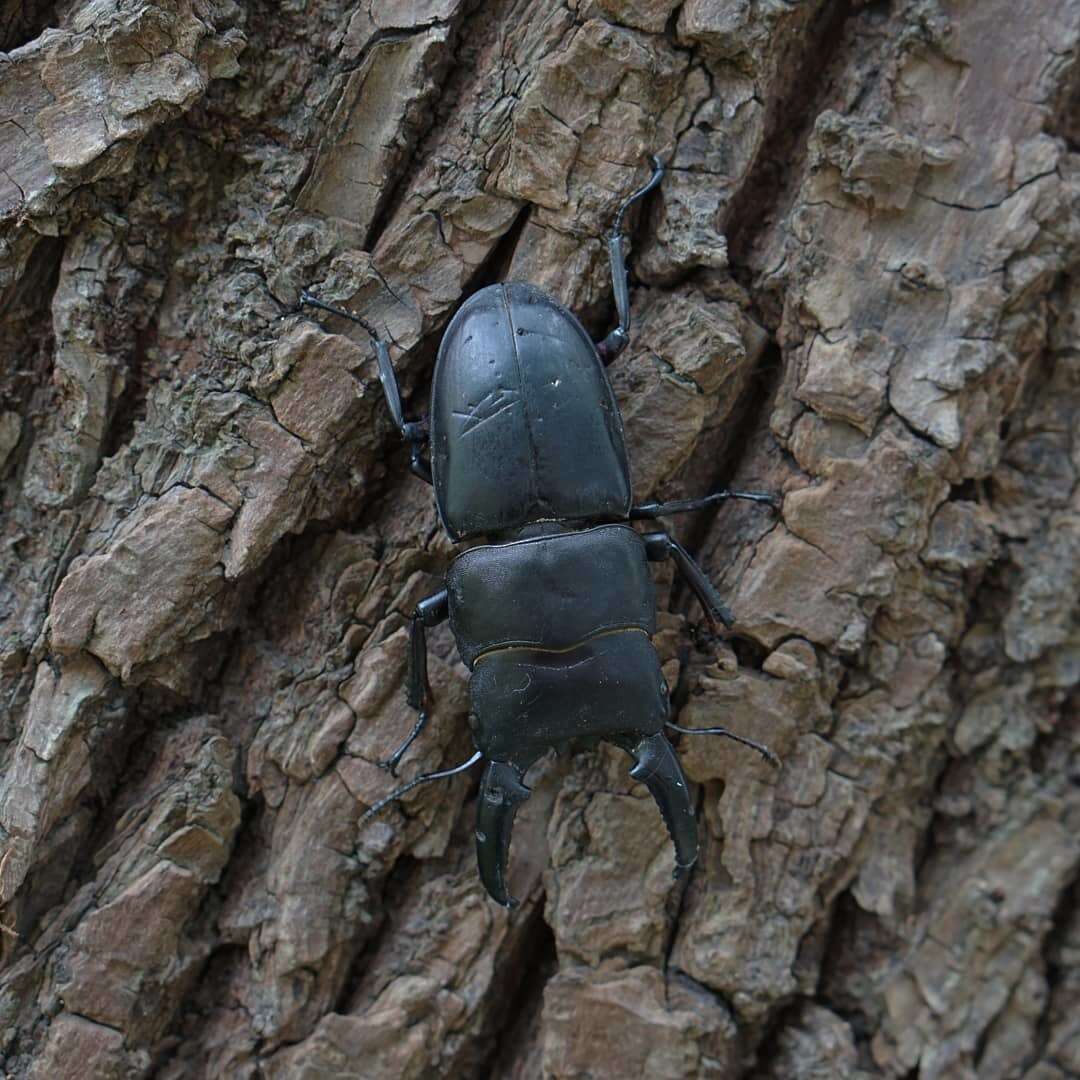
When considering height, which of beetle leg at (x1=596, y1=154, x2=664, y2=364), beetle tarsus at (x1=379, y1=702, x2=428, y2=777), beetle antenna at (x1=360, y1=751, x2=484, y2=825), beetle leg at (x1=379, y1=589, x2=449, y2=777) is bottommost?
beetle antenna at (x1=360, y1=751, x2=484, y2=825)

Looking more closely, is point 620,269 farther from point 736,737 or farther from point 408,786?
point 408,786

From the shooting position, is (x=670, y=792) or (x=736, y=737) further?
(x=736, y=737)

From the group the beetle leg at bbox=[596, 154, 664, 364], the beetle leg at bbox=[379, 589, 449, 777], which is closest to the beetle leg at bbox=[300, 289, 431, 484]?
the beetle leg at bbox=[379, 589, 449, 777]

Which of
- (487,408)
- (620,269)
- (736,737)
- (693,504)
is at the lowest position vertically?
(736,737)

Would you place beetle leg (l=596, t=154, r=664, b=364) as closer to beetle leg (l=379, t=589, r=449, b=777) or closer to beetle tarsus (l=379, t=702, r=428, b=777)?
beetle leg (l=379, t=589, r=449, b=777)

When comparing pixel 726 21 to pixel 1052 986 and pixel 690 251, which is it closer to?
pixel 690 251

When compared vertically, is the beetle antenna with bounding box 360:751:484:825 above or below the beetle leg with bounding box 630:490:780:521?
below

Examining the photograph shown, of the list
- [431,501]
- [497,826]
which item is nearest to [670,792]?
[497,826]

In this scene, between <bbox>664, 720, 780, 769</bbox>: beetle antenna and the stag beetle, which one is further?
<bbox>664, 720, 780, 769</bbox>: beetle antenna
